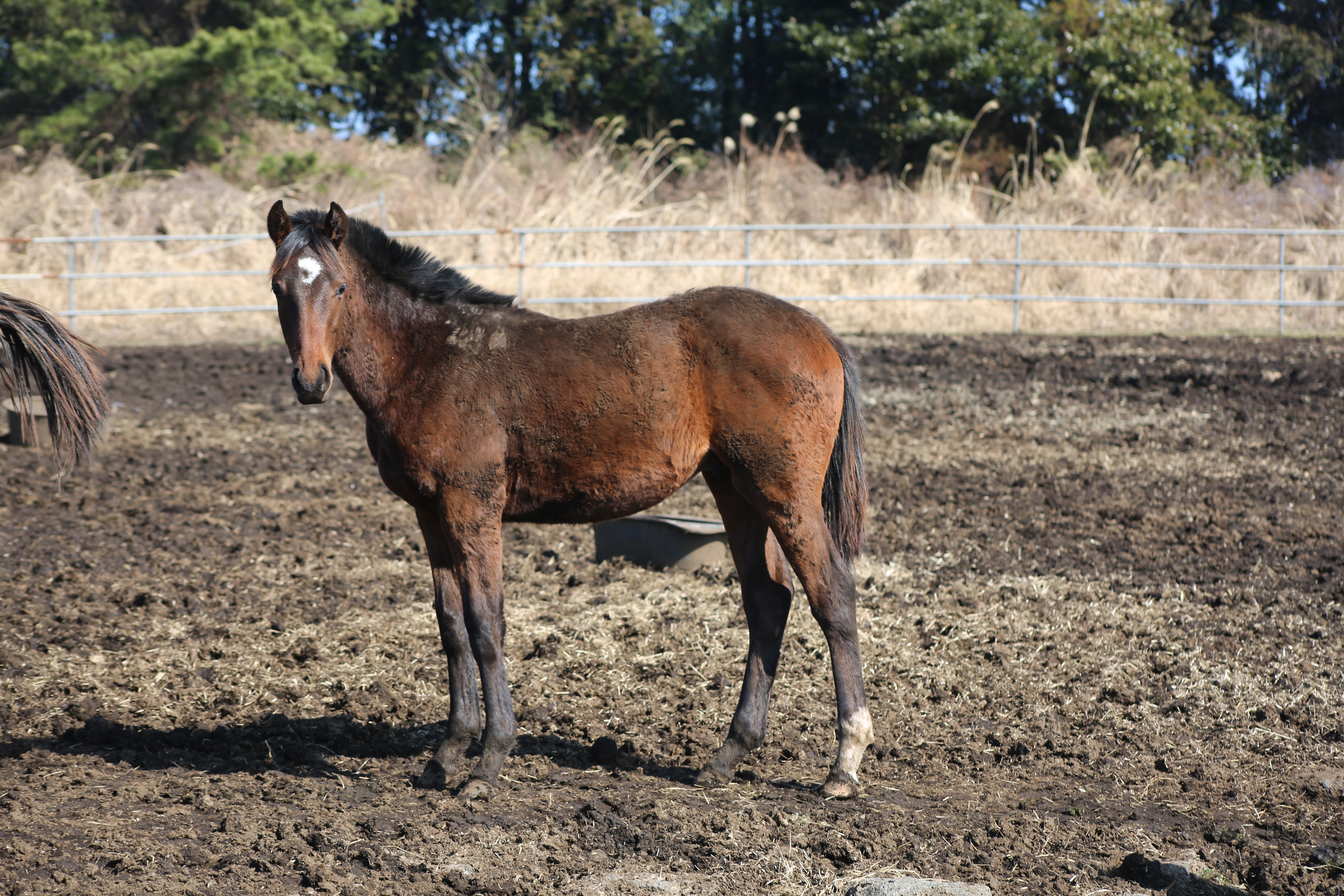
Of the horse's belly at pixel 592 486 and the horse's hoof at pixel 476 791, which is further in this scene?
the horse's belly at pixel 592 486

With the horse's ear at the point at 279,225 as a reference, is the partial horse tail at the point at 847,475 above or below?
below

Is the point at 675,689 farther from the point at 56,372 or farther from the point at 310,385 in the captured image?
the point at 56,372

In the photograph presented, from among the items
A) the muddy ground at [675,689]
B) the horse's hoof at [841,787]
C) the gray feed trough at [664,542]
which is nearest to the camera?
the muddy ground at [675,689]

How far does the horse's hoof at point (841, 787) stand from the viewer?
3.72 metres

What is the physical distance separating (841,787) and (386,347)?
7.30ft

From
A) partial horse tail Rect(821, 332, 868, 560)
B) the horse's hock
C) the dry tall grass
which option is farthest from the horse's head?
the dry tall grass

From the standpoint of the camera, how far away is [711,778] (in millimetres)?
3912

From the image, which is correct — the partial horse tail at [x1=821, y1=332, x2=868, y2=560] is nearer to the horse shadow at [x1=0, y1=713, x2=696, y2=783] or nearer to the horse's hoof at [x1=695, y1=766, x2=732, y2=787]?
the horse's hoof at [x1=695, y1=766, x2=732, y2=787]

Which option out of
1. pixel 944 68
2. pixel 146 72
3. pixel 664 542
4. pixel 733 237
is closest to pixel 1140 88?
pixel 944 68

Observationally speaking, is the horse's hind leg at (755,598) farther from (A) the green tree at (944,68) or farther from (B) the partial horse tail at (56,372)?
(A) the green tree at (944,68)

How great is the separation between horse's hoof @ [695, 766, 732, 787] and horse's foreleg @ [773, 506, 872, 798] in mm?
352

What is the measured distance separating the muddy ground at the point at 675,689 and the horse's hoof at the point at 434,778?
90 mm

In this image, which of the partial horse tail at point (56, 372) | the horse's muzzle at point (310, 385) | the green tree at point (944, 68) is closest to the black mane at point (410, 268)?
the horse's muzzle at point (310, 385)

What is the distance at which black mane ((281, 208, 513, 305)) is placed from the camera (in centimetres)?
390
